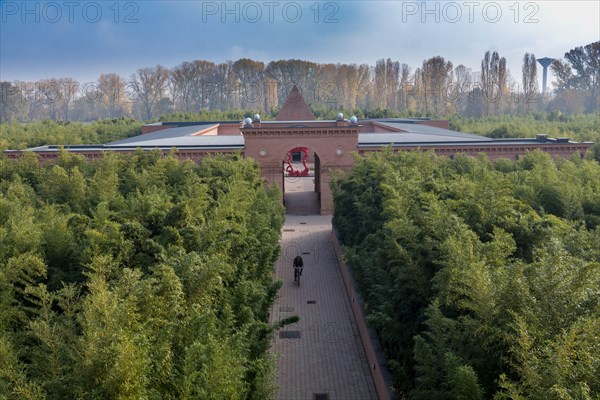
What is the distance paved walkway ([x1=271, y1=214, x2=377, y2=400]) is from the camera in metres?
10.4

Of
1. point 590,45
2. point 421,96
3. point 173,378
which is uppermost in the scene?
point 590,45

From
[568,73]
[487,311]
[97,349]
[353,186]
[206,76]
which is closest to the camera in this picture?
[97,349]

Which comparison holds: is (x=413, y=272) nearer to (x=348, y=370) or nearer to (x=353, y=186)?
(x=348, y=370)

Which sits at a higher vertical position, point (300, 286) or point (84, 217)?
point (84, 217)

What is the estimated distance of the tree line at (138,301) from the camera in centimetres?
523

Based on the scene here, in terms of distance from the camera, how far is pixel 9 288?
798 cm

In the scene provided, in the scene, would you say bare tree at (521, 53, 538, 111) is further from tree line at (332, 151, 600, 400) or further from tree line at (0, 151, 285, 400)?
tree line at (0, 151, 285, 400)

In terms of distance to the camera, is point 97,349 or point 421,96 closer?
point 97,349

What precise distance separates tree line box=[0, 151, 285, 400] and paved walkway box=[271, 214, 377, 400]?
1408mm

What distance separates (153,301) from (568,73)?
7353 cm

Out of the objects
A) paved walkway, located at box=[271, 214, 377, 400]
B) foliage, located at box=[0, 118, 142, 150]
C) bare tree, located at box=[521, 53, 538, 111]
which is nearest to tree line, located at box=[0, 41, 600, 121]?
bare tree, located at box=[521, 53, 538, 111]

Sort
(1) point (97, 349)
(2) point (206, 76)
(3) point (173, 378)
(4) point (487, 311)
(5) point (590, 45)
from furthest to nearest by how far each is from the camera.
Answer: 1. (2) point (206, 76)
2. (5) point (590, 45)
3. (4) point (487, 311)
4. (3) point (173, 378)
5. (1) point (97, 349)

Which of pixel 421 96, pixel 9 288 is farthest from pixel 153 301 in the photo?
pixel 421 96

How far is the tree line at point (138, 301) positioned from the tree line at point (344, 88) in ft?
182
